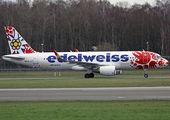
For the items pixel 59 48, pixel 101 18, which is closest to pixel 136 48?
pixel 101 18

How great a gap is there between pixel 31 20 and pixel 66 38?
35.5ft

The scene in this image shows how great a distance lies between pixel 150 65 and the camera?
1610 inches

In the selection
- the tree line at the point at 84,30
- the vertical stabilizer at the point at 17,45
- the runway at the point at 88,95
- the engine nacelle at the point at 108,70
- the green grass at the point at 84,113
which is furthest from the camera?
the tree line at the point at 84,30

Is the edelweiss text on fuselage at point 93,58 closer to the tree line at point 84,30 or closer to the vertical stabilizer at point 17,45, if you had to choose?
the vertical stabilizer at point 17,45

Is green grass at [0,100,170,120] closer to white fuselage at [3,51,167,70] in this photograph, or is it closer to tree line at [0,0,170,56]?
white fuselage at [3,51,167,70]

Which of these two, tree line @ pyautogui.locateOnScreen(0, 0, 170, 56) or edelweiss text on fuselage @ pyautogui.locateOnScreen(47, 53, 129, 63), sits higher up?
tree line @ pyautogui.locateOnScreen(0, 0, 170, 56)

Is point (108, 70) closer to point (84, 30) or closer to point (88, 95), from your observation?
point (88, 95)

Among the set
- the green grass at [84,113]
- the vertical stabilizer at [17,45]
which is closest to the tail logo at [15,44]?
the vertical stabilizer at [17,45]

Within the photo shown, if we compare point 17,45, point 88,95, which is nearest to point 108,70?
point 17,45

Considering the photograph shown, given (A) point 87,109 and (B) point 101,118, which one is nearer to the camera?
(B) point 101,118

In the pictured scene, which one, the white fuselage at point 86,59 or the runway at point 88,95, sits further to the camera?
the white fuselage at point 86,59

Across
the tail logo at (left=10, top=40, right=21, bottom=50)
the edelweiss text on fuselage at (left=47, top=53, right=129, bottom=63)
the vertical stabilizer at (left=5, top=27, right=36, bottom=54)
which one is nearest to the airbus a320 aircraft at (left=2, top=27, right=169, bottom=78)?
the edelweiss text on fuselage at (left=47, top=53, right=129, bottom=63)

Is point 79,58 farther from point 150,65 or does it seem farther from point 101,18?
point 101,18

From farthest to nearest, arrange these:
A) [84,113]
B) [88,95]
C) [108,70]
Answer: [108,70], [88,95], [84,113]
